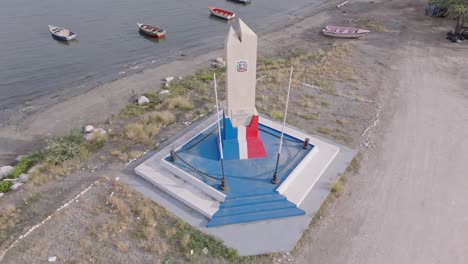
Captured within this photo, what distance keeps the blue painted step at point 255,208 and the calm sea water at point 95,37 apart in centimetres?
1879

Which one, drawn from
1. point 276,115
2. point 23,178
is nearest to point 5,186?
point 23,178

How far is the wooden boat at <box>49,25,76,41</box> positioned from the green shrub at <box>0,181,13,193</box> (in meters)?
21.9

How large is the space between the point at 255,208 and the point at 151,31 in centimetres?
2705

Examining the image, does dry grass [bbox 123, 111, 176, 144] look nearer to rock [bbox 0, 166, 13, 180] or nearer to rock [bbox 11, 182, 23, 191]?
rock [bbox 11, 182, 23, 191]

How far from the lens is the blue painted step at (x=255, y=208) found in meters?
12.7

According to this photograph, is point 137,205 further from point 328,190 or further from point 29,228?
point 328,190

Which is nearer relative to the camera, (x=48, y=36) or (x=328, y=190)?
(x=328, y=190)

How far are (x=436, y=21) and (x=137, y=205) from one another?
1441 inches

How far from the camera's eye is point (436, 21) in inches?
1414

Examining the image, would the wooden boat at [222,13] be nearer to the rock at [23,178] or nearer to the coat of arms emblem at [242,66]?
the coat of arms emblem at [242,66]

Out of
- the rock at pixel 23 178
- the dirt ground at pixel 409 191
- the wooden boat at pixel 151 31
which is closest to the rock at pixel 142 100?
the rock at pixel 23 178

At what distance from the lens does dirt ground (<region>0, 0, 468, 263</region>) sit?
1189cm

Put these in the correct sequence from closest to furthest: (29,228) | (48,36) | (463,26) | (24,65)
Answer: (29,228)
(24,65)
(463,26)
(48,36)

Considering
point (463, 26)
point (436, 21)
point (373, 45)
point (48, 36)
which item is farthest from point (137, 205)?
point (436, 21)
